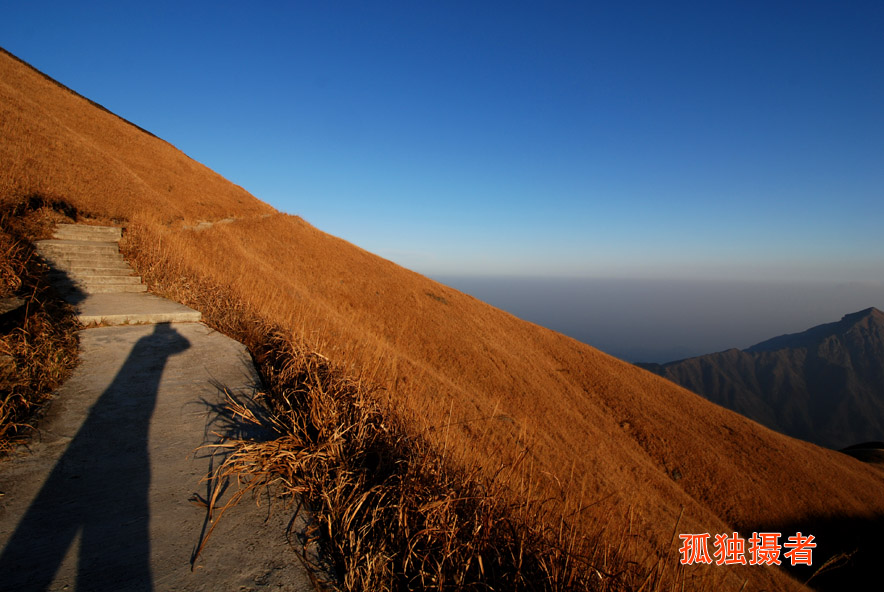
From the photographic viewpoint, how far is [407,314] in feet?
64.7

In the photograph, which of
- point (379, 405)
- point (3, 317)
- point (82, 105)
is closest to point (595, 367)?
point (379, 405)

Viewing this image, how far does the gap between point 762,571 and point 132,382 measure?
18098 mm

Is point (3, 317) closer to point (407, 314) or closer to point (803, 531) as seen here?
point (407, 314)

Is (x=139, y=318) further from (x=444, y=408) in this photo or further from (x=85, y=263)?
(x=444, y=408)

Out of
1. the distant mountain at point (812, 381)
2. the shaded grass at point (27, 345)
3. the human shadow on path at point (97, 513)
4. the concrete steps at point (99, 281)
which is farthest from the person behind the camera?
the distant mountain at point (812, 381)

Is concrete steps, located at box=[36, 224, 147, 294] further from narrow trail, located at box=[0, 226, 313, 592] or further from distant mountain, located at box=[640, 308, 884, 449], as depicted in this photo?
distant mountain, located at box=[640, 308, 884, 449]

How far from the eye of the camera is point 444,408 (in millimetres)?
4996

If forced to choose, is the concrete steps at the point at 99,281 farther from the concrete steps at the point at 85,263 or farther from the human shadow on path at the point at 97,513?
the human shadow on path at the point at 97,513

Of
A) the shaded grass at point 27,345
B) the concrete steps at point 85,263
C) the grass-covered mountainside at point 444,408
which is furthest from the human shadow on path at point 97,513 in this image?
the concrete steps at point 85,263

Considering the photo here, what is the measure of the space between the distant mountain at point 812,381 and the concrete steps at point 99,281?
14738 centimetres

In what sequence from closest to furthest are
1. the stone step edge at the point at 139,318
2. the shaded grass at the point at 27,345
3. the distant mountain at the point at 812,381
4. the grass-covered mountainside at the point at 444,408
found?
the grass-covered mountainside at the point at 444,408 < the shaded grass at the point at 27,345 < the stone step edge at the point at 139,318 < the distant mountain at the point at 812,381

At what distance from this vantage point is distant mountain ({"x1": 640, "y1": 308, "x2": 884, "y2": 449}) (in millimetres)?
115875

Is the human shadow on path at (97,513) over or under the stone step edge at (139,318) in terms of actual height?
under

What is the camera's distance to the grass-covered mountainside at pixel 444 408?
2.40m
